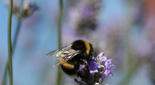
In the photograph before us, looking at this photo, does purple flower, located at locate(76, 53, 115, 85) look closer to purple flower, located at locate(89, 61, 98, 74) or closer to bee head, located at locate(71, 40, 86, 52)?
purple flower, located at locate(89, 61, 98, 74)

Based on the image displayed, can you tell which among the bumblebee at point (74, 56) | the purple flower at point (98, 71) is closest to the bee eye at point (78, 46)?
the bumblebee at point (74, 56)

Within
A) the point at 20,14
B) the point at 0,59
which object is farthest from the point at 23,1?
the point at 0,59

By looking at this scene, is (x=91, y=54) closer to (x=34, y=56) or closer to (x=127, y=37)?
(x=127, y=37)

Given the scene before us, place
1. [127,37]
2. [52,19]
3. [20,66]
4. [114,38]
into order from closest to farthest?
[127,37]
[114,38]
[20,66]
[52,19]

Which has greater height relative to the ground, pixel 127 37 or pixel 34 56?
pixel 127 37

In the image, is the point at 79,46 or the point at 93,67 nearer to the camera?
the point at 93,67

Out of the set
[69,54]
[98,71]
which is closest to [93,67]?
[98,71]

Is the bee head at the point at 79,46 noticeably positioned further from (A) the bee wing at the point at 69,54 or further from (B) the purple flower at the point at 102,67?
(B) the purple flower at the point at 102,67

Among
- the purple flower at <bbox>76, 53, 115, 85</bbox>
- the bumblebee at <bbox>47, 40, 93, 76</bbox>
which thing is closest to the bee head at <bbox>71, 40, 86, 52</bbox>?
the bumblebee at <bbox>47, 40, 93, 76</bbox>

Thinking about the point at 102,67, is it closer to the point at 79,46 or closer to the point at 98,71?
the point at 98,71
